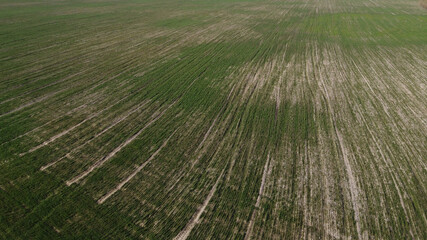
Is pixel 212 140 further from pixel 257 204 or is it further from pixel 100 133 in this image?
pixel 100 133

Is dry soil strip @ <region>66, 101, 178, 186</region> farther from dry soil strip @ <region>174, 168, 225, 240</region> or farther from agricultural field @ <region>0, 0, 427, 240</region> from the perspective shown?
dry soil strip @ <region>174, 168, 225, 240</region>

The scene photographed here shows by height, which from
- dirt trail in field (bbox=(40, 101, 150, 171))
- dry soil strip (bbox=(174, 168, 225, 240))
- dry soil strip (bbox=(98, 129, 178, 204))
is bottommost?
dry soil strip (bbox=(174, 168, 225, 240))

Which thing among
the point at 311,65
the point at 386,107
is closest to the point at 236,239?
the point at 386,107

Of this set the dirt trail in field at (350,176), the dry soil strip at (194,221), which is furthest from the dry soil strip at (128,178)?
the dirt trail in field at (350,176)

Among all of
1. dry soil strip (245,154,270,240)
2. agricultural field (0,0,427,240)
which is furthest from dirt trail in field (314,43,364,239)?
dry soil strip (245,154,270,240)

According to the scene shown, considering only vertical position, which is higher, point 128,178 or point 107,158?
point 107,158

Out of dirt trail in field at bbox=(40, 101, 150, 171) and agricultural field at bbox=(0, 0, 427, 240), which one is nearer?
agricultural field at bbox=(0, 0, 427, 240)

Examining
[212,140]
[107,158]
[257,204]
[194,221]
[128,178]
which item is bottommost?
[194,221]

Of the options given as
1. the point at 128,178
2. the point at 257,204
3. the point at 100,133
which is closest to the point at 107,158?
the point at 128,178

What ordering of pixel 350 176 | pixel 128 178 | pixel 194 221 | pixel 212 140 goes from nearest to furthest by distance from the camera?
pixel 194 221 → pixel 128 178 → pixel 350 176 → pixel 212 140

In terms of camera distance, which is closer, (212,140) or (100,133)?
(212,140)
